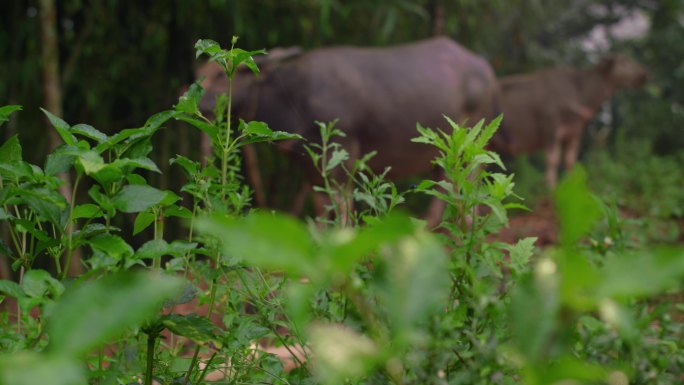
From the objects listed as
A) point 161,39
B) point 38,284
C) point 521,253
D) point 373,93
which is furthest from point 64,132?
point 161,39

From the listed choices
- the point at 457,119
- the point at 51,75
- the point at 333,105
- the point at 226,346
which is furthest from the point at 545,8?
the point at 226,346

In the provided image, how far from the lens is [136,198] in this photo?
24.4 inches

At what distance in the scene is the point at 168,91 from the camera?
16.1ft

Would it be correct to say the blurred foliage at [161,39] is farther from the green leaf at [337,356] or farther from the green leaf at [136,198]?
the green leaf at [337,356]

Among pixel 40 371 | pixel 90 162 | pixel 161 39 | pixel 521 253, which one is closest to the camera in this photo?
pixel 40 371

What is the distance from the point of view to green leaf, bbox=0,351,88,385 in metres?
0.31

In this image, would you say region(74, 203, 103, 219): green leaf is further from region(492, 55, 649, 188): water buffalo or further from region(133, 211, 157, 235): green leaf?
region(492, 55, 649, 188): water buffalo

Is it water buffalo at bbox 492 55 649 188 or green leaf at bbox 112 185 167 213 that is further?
water buffalo at bbox 492 55 649 188

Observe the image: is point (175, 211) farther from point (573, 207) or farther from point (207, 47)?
point (573, 207)

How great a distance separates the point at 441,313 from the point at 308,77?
9.96 ft

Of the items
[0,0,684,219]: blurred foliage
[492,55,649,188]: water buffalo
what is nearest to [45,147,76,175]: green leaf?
[0,0,684,219]: blurred foliage

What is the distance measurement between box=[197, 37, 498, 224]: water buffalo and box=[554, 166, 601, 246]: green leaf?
2.90 metres

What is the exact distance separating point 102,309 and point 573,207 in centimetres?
22

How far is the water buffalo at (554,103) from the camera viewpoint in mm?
5270
